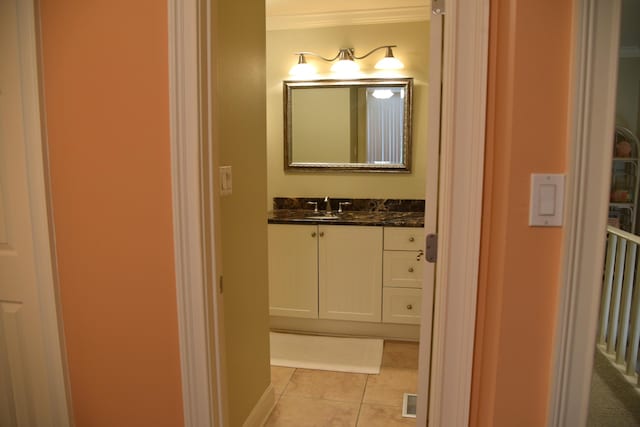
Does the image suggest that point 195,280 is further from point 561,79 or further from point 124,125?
point 561,79

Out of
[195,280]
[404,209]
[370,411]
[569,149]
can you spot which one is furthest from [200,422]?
[404,209]

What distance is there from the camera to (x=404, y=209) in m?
3.66

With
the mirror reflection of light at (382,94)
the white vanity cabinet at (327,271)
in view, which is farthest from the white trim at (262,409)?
the mirror reflection of light at (382,94)

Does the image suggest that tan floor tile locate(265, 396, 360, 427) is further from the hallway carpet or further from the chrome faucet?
the chrome faucet

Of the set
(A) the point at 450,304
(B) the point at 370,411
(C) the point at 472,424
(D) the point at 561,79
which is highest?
(D) the point at 561,79

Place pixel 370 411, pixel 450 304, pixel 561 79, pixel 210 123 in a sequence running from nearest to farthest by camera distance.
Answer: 1. pixel 561 79
2. pixel 450 304
3. pixel 210 123
4. pixel 370 411

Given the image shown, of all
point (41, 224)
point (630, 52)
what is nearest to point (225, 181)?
point (41, 224)

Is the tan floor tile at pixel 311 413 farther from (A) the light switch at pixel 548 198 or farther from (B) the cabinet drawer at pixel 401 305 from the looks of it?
(A) the light switch at pixel 548 198

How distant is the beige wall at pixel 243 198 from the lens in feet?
5.84

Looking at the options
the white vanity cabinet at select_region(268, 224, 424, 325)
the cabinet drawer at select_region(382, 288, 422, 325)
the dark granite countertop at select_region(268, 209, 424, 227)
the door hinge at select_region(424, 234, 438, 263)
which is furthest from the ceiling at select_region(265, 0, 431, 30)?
the door hinge at select_region(424, 234, 438, 263)

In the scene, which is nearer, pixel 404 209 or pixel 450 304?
Result: pixel 450 304

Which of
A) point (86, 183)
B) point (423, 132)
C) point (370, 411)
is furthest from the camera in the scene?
point (423, 132)

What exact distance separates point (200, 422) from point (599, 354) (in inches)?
87.6

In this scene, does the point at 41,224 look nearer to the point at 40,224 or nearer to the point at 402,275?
the point at 40,224
